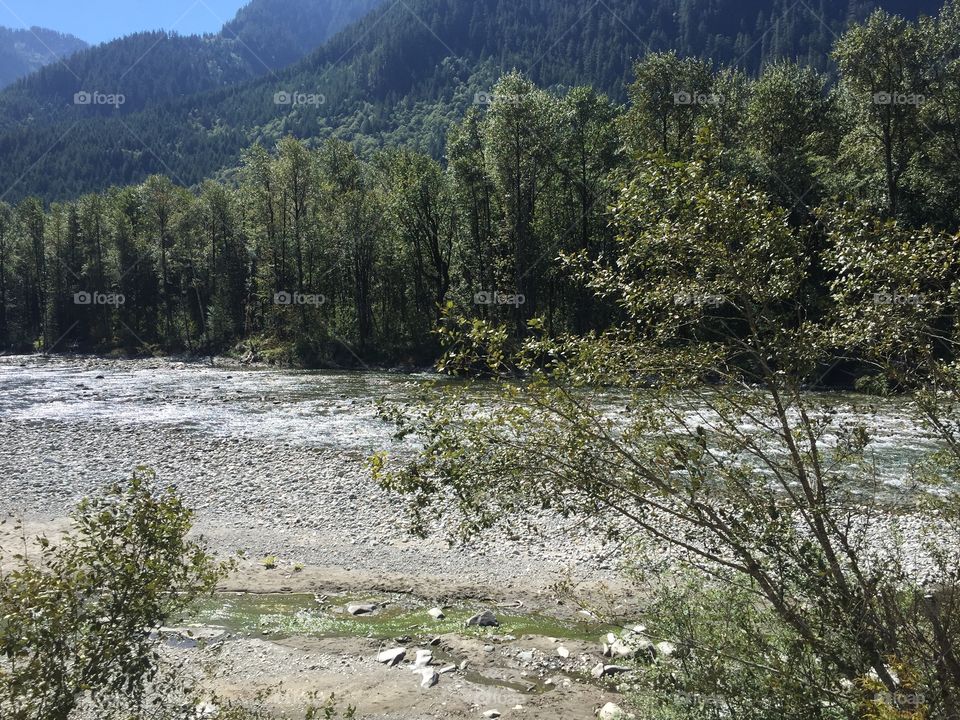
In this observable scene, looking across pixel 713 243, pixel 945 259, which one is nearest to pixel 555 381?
pixel 713 243

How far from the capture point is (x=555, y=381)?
536cm

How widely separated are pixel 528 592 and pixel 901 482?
9029 millimetres

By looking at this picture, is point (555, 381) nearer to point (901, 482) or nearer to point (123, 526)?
point (123, 526)

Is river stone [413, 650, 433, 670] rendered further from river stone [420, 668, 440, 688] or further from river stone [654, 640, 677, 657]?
river stone [654, 640, 677, 657]

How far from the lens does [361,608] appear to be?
38.3 ft
